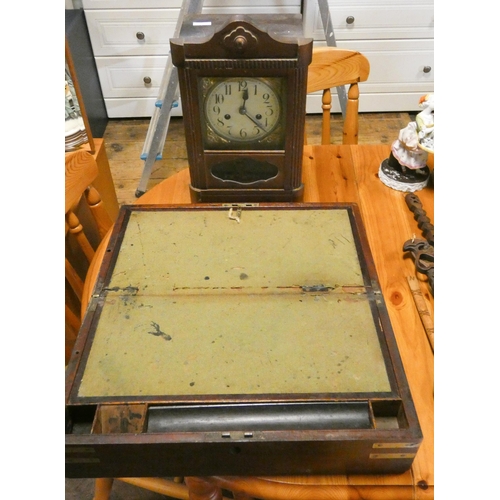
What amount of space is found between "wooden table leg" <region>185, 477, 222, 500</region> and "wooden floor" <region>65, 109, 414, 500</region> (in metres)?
1.68

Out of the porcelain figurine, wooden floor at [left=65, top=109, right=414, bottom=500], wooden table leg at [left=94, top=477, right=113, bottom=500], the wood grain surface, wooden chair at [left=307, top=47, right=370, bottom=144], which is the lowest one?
wooden table leg at [left=94, top=477, right=113, bottom=500]

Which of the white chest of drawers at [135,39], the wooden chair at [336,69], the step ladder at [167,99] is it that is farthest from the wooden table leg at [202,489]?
the white chest of drawers at [135,39]

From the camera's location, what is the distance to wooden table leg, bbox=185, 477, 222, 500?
0.81 m

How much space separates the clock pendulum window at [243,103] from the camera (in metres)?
0.90

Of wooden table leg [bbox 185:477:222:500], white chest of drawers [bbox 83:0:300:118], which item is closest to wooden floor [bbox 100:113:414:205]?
white chest of drawers [bbox 83:0:300:118]

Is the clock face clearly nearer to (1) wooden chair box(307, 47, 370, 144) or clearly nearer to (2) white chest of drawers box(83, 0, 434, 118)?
(1) wooden chair box(307, 47, 370, 144)

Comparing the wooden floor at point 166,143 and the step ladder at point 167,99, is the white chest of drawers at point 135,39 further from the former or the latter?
the step ladder at point 167,99

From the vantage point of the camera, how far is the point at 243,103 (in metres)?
0.99

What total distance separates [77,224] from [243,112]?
0.47m

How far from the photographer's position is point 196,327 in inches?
31.1

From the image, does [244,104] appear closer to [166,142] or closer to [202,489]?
[202,489]

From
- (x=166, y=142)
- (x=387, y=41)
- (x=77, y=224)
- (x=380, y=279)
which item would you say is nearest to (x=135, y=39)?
(x=166, y=142)

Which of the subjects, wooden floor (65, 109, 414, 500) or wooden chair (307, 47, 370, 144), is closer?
wooden chair (307, 47, 370, 144)

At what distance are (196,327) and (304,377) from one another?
193mm
